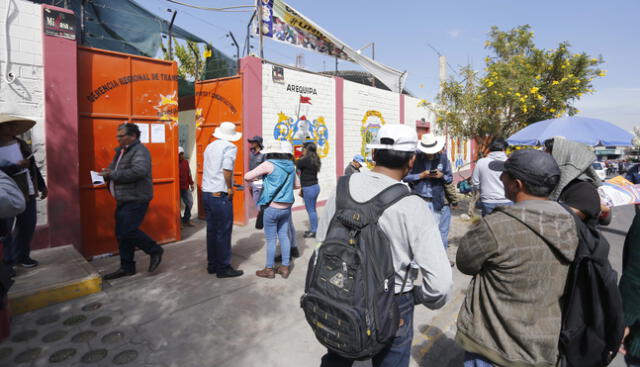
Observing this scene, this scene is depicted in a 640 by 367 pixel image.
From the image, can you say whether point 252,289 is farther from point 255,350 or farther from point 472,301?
point 472,301

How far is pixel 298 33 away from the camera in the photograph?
8.94 metres

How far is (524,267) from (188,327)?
288cm

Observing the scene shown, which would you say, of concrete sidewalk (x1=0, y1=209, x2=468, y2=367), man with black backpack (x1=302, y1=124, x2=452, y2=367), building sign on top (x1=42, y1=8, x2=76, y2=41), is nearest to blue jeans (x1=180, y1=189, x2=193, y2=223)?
concrete sidewalk (x1=0, y1=209, x2=468, y2=367)

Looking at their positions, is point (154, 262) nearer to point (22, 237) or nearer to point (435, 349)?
point (22, 237)

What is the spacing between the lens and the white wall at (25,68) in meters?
4.41

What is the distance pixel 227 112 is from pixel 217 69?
4.01ft

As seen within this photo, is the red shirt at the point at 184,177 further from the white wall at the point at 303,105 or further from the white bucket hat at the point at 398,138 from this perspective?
the white bucket hat at the point at 398,138

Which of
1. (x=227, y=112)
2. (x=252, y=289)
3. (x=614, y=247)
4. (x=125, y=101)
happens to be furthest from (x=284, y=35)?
(x=614, y=247)

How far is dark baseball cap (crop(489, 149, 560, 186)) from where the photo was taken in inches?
65.7

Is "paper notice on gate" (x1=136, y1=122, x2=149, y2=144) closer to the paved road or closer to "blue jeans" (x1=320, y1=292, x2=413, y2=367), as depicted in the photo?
the paved road

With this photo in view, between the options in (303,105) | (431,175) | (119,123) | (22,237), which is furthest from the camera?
(303,105)

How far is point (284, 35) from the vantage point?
8547mm

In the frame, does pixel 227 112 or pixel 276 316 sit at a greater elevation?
pixel 227 112

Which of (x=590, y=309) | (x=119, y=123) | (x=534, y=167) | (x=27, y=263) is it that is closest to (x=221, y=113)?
(x=119, y=123)
